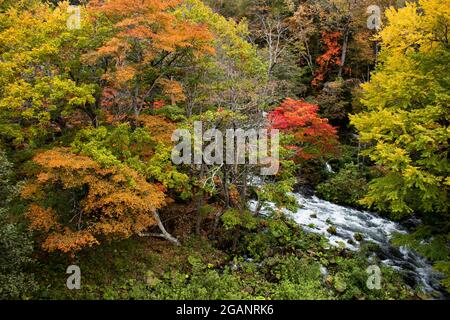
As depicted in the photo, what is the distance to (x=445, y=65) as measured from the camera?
10883mm

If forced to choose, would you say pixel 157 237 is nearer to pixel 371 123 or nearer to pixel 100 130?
pixel 100 130

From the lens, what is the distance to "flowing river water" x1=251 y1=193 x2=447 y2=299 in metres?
14.0

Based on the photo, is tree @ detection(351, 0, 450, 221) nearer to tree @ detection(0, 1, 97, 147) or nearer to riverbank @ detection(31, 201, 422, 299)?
riverbank @ detection(31, 201, 422, 299)

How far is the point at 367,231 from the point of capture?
17.1m

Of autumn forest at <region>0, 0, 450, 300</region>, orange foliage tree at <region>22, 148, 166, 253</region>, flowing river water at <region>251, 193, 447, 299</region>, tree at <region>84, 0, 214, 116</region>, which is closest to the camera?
orange foliage tree at <region>22, 148, 166, 253</region>

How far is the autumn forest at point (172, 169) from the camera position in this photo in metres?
10.4

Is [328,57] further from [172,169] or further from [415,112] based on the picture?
[172,169]

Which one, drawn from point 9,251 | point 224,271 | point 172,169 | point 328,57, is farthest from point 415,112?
point 328,57

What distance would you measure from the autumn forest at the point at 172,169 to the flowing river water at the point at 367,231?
110 millimetres

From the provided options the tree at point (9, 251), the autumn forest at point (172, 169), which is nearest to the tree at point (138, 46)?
the autumn forest at point (172, 169)

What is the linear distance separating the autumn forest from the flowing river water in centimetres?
11

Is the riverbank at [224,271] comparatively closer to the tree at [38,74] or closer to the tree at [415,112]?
the tree at [415,112]

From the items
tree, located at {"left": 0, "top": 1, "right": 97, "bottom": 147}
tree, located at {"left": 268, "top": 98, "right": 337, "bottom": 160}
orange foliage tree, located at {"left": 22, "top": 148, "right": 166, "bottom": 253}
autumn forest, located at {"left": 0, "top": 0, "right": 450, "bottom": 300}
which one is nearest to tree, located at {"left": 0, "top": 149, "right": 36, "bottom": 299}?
autumn forest, located at {"left": 0, "top": 0, "right": 450, "bottom": 300}
